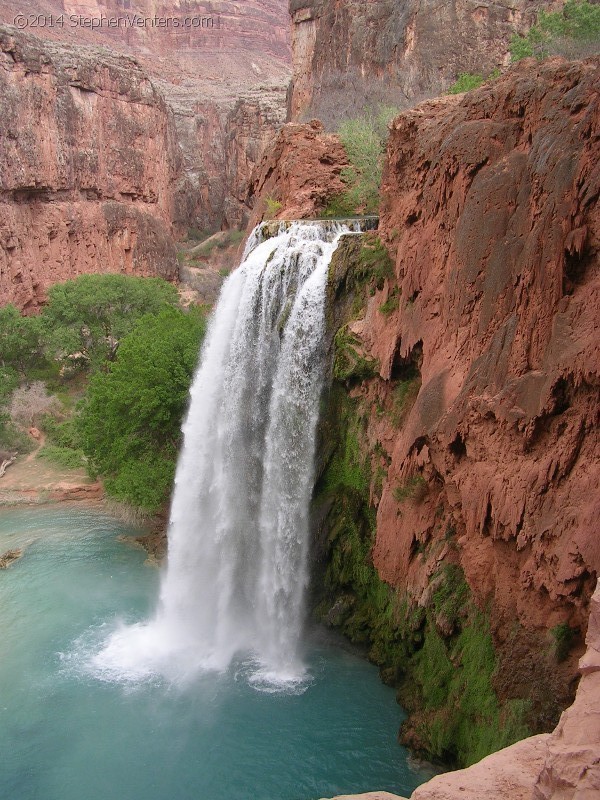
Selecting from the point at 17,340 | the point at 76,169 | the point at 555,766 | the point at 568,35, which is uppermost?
the point at 568,35

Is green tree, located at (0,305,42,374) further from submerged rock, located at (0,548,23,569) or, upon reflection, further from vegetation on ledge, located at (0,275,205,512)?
submerged rock, located at (0,548,23,569)

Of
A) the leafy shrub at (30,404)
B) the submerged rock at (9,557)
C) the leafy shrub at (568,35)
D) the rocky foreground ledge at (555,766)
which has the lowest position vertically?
the submerged rock at (9,557)

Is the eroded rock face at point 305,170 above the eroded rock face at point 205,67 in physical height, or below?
below

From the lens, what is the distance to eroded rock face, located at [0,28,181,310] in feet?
99.8

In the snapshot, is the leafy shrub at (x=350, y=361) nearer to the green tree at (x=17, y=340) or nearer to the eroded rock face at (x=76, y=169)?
the green tree at (x=17, y=340)

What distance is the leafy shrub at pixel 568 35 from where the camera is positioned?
693 inches

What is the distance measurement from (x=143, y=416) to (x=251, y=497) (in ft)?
16.9

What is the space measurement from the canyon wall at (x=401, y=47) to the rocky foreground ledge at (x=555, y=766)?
80.9ft

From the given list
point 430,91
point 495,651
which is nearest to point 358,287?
point 495,651

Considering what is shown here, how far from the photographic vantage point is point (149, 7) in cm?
7469

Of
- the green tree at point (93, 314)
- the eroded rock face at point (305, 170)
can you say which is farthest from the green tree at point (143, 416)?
the green tree at point (93, 314)

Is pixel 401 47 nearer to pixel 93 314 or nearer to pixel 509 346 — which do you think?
pixel 93 314

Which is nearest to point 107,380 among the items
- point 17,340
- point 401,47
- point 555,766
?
point 17,340

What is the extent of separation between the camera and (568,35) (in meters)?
18.6
